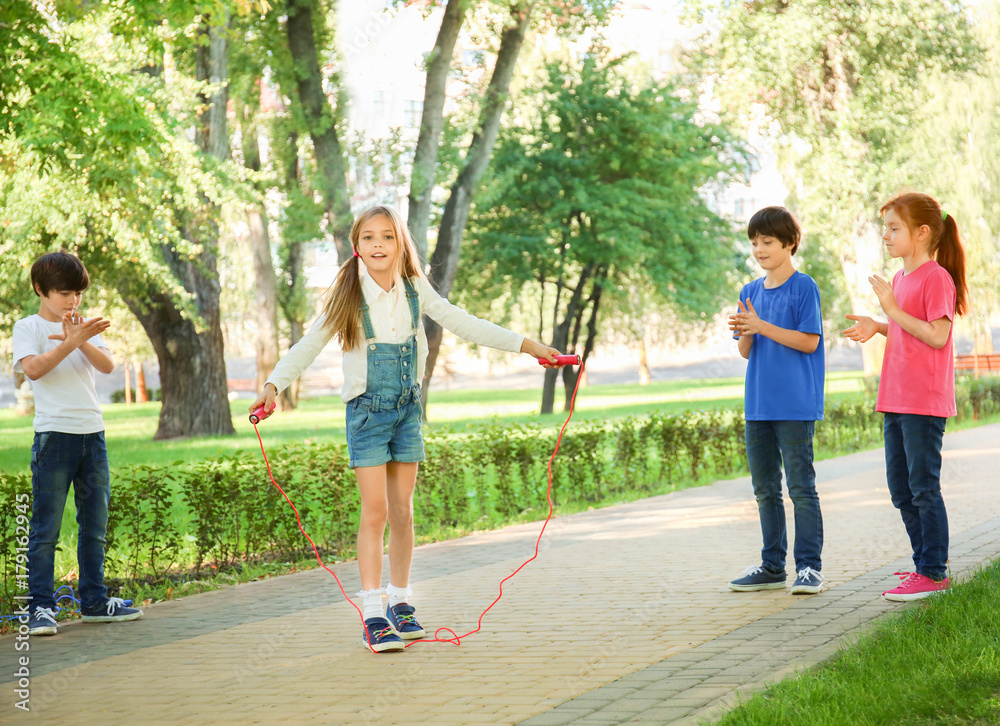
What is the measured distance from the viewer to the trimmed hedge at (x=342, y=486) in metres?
7.05

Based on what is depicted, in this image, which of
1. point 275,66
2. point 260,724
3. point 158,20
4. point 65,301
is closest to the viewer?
point 260,724

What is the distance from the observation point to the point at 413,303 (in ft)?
16.2

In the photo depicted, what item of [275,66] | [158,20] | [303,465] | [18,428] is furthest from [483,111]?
[18,428]

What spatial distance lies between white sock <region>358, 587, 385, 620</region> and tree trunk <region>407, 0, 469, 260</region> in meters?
12.4

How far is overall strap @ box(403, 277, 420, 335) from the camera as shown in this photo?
4.91 meters

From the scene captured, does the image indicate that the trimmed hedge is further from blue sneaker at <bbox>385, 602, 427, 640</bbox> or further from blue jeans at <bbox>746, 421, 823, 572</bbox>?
blue jeans at <bbox>746, 421, 823, 572</bbox>

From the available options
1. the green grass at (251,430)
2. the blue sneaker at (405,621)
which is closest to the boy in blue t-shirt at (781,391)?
the blue sneaker at (405,621)

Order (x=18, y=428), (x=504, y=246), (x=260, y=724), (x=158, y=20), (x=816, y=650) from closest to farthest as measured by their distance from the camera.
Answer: (x=260, y=724)
(x=816, y=650)
(x=158, y=20)
(x=504, y=246)
(x=18, y=428)

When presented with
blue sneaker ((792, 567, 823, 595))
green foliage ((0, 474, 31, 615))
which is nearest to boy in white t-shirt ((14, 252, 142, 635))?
green foliage ((0, 474, 31, 615))

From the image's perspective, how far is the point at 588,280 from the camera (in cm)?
2652

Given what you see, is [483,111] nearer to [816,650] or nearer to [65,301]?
[65,301]

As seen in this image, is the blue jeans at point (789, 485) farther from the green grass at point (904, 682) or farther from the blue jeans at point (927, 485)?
the green grass at point (904, 682)

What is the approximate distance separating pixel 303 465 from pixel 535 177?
18.7 m

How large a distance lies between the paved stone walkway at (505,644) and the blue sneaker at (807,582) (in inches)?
2.4
